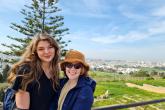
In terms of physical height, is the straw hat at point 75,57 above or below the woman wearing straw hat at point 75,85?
above

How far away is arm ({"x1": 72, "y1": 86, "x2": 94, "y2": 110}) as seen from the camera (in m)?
1.69

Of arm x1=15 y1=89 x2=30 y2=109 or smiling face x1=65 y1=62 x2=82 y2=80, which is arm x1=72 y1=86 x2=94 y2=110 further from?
arm x1=15 y1=89 x2=30 y2=109

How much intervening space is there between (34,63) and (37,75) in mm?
71

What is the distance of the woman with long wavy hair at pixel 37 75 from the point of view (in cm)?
167

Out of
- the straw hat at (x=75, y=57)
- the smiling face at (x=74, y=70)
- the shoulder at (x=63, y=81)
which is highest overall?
the straw hat at (x=75, y=57)

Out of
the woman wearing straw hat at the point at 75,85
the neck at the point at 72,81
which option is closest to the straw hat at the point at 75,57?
the woman wearing straw hat at the point at 75,85

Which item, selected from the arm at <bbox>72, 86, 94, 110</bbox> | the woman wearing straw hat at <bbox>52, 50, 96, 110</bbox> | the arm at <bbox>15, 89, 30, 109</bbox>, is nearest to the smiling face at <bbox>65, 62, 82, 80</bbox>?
the woman wearing straw hat at <bbox>52, 50, 96, 110</bbox>

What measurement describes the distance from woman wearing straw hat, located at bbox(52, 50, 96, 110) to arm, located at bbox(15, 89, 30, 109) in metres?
0.18

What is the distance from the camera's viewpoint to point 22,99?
1674mm

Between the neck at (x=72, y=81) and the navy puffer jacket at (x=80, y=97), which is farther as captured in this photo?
the neck at (x=72, y=81)

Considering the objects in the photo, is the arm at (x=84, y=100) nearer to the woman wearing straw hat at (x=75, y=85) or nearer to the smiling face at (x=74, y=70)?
the woman wearing straw hat at (x=75, y=85)

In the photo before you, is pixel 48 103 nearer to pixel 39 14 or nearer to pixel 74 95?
pixel 74 95

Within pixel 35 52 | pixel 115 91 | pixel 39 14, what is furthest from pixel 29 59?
pixel 115 91

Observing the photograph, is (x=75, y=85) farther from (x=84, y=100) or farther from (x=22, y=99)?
(x=22, y=99)
